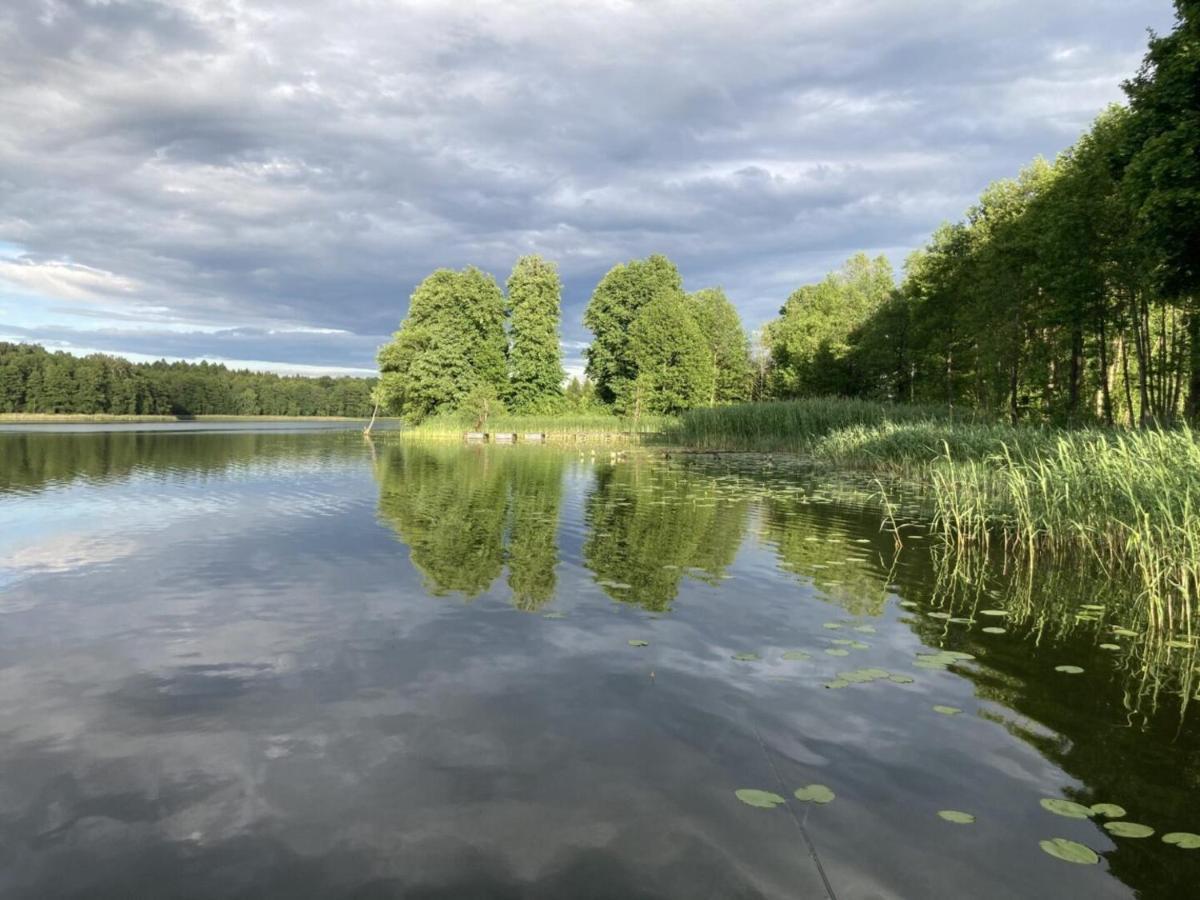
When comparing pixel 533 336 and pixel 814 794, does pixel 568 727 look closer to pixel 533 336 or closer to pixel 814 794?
pixel 814 794

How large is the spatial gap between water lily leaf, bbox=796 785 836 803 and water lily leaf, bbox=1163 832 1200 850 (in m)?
1.83

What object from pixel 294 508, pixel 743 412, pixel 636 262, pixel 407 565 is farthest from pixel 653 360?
pixel 407 565

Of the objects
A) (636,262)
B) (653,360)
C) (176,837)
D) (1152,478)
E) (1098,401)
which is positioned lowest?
(176,837)

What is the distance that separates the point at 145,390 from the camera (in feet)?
373

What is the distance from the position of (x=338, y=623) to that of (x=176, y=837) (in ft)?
13.4

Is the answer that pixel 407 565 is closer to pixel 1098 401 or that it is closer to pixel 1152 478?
pixel 1152 478

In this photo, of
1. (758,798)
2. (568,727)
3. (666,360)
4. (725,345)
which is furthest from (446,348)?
(758,798)

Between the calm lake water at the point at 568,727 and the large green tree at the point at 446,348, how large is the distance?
5235 centimetres

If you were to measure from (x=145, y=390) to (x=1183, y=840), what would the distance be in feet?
447

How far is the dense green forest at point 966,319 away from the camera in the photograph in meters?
20.2

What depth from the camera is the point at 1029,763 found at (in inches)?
189

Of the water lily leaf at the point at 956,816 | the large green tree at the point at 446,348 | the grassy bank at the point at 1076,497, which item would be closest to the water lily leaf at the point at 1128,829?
the water lily leaf at the point at 956,816

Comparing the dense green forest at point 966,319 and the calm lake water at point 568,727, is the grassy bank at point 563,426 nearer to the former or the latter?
the dense green forest at point 966,319

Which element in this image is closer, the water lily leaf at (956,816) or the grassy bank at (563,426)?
the water lily leaf at (956,816)
